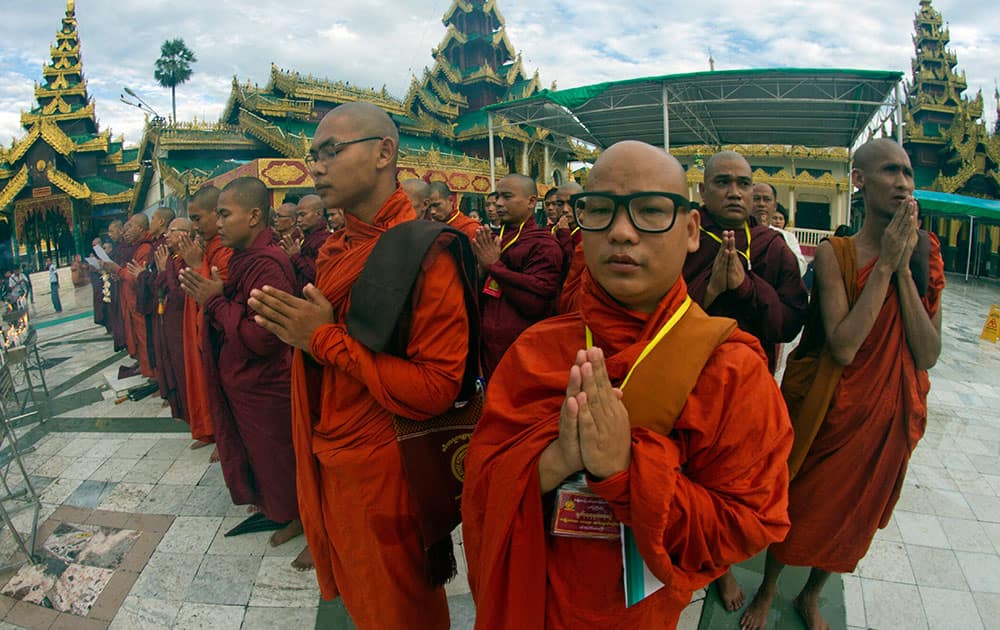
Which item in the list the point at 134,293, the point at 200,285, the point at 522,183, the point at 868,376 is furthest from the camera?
the point at 134,293

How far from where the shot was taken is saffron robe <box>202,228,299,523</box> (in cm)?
278

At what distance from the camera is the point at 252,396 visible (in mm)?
2916

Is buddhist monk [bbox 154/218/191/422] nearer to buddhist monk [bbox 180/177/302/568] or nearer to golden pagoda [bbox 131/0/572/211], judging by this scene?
buddhist monk [bbox 180/177/302/568]

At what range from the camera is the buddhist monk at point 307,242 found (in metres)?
4.66

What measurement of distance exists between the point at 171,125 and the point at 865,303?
1028 inches

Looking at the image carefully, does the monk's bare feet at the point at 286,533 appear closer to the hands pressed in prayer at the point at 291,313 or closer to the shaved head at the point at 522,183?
the hands pressed in prayer at the point at 291,313

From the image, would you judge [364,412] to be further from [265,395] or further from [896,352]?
[896,352]

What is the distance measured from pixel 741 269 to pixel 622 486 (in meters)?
1.46

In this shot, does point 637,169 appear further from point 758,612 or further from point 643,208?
point 758,612

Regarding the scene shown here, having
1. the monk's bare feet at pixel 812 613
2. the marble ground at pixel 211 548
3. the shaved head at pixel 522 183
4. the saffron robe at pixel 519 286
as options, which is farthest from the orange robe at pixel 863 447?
the shaved head at pixel 522 183

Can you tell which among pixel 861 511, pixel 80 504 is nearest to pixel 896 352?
pixel 861 511

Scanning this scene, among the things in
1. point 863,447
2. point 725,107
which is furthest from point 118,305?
point 725,107

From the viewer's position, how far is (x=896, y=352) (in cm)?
211

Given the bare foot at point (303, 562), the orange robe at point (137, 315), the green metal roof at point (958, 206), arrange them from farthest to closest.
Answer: the green metal roof at point (958, 206)
the orange robe at point (137, 315)
the bare foot at point (303, 562)
